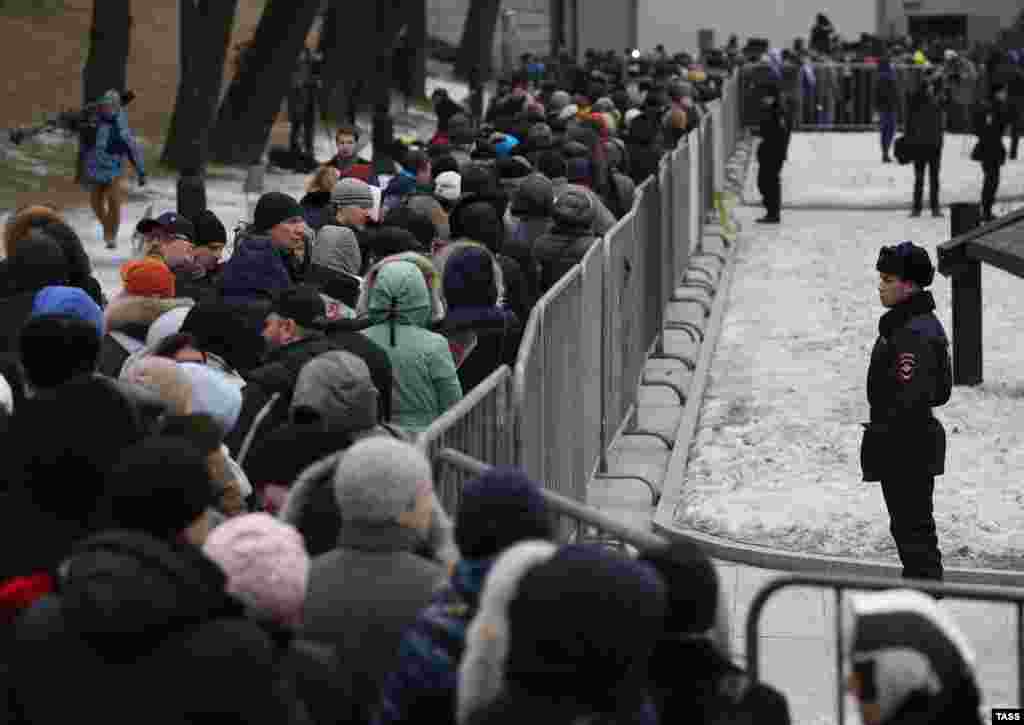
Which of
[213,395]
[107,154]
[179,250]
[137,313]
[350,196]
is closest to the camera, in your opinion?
[213,395]

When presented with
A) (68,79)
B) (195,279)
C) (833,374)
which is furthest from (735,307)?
(68,79)

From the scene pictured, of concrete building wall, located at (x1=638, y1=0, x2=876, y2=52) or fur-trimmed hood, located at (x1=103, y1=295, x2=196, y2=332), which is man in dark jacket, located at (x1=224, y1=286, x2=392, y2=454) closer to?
fur-trimmed hood, located at (x1=103, y1=295, x2=196, y2=332)

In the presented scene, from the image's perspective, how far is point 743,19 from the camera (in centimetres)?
6488

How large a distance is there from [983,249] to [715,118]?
14512mm

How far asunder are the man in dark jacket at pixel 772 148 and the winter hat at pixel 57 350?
21179 mm

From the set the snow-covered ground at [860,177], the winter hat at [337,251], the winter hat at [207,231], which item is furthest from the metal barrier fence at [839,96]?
the winter hat at [207,231]

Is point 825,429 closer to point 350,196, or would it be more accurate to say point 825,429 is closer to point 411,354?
point 350,196

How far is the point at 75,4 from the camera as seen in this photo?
145 ft

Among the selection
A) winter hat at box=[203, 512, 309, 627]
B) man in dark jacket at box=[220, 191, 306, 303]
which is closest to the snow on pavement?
man in dark jacket at box=[220, 191, 306, 303]

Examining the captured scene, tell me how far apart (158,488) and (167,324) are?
3.64m

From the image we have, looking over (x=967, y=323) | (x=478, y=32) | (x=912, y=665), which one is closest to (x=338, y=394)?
(x=912, y=665)

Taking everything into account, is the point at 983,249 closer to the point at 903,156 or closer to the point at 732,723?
the point at 732,723

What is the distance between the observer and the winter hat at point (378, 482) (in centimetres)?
552

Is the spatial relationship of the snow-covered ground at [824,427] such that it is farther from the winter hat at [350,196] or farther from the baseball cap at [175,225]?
the baseball cap at [175,225]
